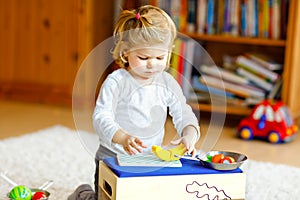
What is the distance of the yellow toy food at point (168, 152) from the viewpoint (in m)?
1.50

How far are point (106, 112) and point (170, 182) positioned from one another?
245 mm

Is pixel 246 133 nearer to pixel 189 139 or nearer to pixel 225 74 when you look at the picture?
pixel 225 74

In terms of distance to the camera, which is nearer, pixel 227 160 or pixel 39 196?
pixel 227 160

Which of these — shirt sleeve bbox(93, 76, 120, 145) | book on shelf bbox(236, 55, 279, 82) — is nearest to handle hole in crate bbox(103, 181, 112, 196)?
shirt sleeve bbox(93, 76, 120, 145)

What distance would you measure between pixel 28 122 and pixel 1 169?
769 mm

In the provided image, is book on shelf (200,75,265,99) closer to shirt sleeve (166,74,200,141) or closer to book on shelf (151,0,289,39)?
book on shelf (151,0,289,39)

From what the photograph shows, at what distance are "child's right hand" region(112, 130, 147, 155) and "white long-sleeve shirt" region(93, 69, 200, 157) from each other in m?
0.05

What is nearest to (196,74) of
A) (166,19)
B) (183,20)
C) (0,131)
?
(183,20)

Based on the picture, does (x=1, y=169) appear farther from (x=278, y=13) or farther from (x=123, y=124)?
(x=278, y=13)

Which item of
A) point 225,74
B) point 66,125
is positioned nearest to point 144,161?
point 66,125

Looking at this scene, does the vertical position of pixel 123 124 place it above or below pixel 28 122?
above

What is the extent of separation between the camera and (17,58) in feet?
10.6

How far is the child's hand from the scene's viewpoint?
1524mm

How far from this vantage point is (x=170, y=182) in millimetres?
1459
